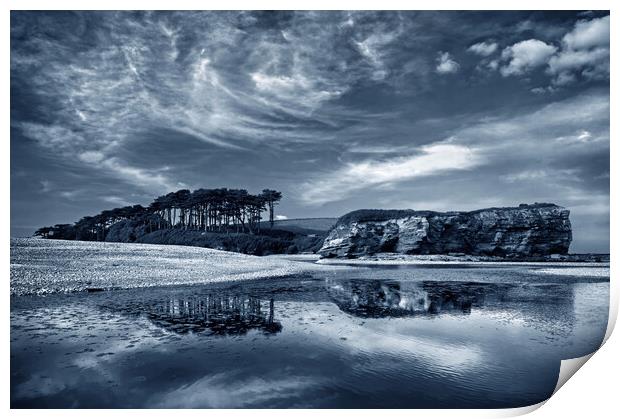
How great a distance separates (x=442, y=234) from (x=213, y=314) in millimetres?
30797

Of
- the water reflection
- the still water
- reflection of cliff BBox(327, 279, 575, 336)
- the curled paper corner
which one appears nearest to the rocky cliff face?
reflection of cliff BBox(327, 279, 575, 336)

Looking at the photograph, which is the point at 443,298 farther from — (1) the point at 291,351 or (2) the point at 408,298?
(1) the point at 291,351

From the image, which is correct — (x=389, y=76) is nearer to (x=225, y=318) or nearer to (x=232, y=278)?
(x=225, y=318)

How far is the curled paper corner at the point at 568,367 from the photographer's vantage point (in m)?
4.48

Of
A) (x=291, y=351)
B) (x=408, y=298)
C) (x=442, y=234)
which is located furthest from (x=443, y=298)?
(x=442, y=234)

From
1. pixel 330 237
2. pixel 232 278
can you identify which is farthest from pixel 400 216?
pixel 232 278

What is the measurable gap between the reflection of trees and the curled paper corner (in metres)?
2.71

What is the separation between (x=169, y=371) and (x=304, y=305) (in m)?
4.61

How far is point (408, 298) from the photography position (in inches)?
384

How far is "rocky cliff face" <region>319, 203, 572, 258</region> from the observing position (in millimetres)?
31438

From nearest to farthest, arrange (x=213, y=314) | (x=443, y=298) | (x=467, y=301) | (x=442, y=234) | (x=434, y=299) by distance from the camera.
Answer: (x=213, y=314) → (x=467, y=301) → (x=434, y=299) → (x=443, y=298) → (x=442, y=234)

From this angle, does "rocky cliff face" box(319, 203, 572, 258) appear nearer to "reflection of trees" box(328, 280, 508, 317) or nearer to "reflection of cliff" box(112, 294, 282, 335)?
"reflection of trees" box(328, 280, 508, 317)

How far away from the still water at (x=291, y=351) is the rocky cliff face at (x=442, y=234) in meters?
25.0

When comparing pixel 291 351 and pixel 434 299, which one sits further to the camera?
pixel 434 299
